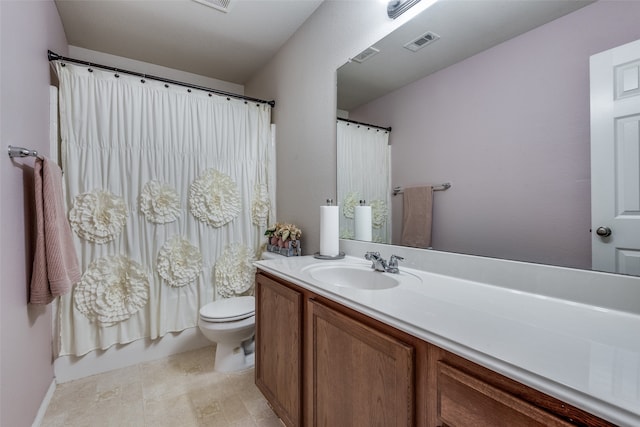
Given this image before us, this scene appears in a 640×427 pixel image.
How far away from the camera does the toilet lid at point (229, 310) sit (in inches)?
71.6

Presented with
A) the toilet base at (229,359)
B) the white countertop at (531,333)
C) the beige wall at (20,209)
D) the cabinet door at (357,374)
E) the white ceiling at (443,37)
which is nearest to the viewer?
the white countertop at (531,333)

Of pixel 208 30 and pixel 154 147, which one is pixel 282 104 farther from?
pixel 154 147

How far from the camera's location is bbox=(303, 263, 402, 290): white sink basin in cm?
127

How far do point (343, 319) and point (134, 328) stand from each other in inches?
74.4

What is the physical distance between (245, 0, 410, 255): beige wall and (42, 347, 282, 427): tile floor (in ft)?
3.37

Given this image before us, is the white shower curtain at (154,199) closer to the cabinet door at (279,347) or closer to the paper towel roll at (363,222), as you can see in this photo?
the cabinet door at (279,347)

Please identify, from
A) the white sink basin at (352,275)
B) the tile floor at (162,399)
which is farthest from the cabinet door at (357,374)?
the tile floor at (162,399)

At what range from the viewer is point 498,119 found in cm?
104

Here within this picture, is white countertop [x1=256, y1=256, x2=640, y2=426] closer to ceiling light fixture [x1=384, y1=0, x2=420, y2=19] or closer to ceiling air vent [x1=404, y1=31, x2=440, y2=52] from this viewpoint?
ceiling air vent [x1=404, y1=31, x2=440, y2=52]

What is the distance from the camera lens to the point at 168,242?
2133mm

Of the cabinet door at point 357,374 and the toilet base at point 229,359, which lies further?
the toilet base at point 229,359

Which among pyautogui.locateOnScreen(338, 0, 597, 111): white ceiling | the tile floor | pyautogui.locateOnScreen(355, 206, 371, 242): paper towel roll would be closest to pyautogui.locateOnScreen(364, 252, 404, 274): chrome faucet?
pyautogui.locateOnScreen(355, 206, 371, 242): paper towel roll

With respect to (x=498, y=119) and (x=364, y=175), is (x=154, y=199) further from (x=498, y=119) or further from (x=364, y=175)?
(x=498, y=119)

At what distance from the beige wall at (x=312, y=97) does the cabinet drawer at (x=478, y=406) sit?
1339 millimetres
